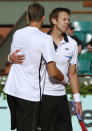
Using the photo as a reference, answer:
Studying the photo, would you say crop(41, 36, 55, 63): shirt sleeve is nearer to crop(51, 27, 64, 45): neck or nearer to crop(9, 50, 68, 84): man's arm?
crop(9, 50, 68, 84): man's arm

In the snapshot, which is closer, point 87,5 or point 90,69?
point 90,69

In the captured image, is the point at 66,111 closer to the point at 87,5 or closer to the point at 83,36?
the point at 83,36

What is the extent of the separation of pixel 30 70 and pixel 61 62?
508mm

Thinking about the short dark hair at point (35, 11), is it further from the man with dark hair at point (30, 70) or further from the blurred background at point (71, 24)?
the blurred background at point (71, 24)

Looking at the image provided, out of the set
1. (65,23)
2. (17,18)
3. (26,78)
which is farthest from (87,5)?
(26,78)

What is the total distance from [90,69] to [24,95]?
19.5 feet

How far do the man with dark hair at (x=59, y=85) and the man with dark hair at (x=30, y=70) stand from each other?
0.33 metres

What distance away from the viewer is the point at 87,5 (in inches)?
422

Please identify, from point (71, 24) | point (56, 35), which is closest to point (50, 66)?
point (56, 35)

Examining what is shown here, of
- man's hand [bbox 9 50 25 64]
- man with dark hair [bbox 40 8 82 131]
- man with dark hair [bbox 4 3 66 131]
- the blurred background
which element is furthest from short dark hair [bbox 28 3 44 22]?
the blurred background

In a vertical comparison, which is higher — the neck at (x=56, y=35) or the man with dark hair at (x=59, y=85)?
the neck at (x=56, y=35)

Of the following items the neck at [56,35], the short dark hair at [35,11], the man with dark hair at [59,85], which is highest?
the short dark hair at [35,11]

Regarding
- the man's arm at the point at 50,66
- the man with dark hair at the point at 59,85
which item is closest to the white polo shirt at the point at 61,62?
the man with dark hair at the point at 59,85

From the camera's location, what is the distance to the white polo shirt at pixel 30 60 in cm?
315
